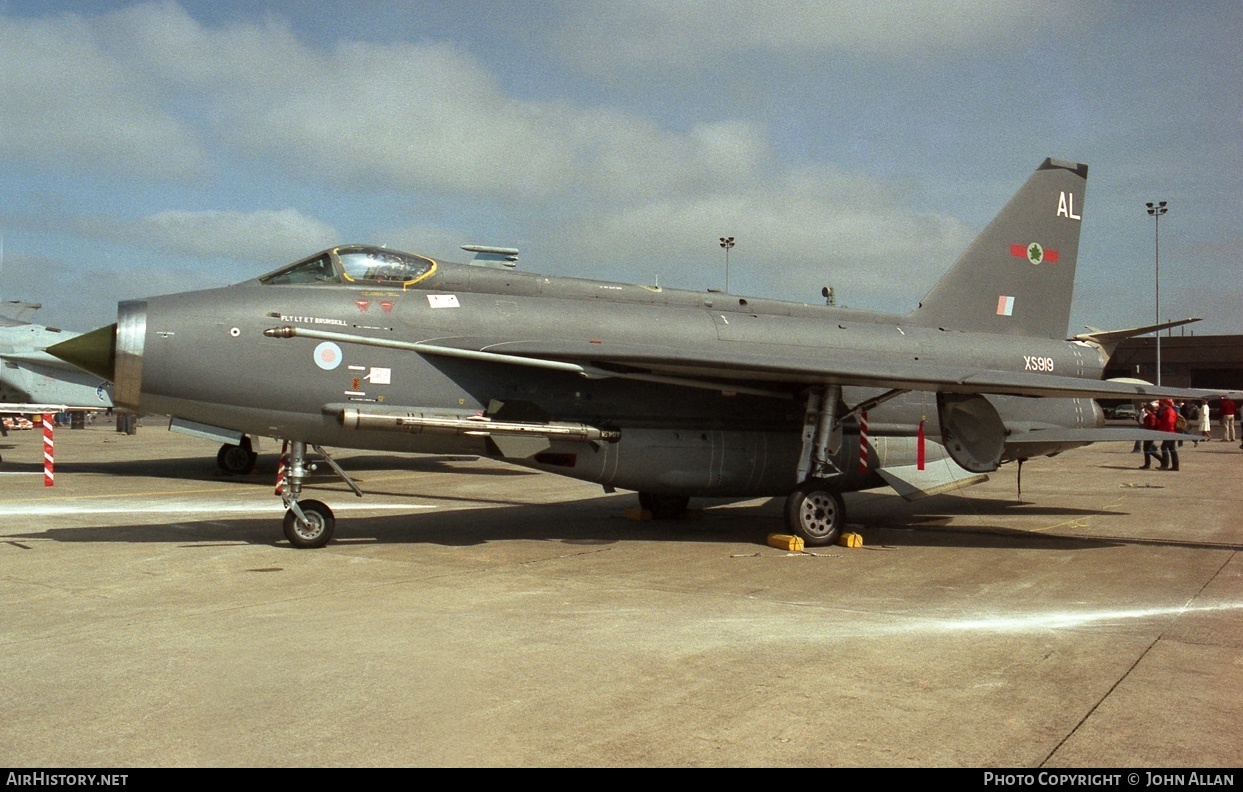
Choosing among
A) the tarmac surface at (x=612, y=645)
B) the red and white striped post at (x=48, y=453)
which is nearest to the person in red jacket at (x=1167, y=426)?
the tarmac surface at (x=612, y=645)

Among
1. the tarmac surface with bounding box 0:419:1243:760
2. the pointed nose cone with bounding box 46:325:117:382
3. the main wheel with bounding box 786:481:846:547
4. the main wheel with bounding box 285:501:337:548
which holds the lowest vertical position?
the tarmac surface with bounding box 0:419:1243:760

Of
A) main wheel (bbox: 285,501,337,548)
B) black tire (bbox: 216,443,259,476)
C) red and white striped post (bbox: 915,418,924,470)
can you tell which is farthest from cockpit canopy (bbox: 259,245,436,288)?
black tire (bbox: 216,443,259,476)

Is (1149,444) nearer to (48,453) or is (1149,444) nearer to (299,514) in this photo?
(299,514)

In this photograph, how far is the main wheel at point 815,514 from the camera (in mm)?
10773

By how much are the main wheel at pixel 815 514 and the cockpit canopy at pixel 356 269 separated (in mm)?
4996

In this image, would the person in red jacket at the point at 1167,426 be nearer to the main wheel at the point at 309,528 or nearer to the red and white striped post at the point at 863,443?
the red and white striped post at the point at 863,443

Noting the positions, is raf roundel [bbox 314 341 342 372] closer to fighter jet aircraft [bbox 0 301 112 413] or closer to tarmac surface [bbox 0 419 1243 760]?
tarmac surface [bbox 0 419 1243 760]

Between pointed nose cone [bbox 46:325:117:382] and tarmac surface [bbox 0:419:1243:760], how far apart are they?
1.93 meters

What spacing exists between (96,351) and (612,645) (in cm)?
623

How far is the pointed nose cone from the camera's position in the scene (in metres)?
9.09

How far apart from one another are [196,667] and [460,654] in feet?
4.97
